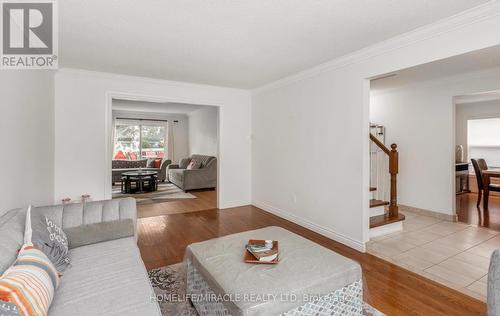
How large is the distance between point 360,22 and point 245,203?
12.7 feet

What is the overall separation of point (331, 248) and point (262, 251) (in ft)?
5.09

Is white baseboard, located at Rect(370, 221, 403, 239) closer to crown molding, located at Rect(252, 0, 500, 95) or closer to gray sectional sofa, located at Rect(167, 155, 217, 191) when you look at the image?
crown molding, located at Rect(252, 0, 500, 95)

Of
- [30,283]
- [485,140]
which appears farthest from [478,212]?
[30,283]

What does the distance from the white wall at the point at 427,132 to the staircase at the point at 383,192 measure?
0.50 meters

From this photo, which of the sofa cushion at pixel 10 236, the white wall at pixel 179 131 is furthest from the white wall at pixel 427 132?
the white wall at pixel 179 131

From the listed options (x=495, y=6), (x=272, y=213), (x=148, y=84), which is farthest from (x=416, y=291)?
(x=148, y=84)

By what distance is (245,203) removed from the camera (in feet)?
17.2

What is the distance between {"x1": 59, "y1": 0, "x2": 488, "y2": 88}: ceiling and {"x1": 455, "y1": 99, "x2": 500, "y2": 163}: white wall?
5054 mm

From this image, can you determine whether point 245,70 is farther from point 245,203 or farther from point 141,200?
point 141,200

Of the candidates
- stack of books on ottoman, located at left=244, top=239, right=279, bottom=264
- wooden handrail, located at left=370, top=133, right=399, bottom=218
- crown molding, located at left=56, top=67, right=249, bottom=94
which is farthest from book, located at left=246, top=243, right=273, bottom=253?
crown molding, located at left=56, top=67, right=249, bottom=94

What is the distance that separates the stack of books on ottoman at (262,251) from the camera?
1.75m

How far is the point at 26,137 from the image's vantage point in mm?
2369

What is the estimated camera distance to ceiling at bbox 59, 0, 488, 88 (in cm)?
199

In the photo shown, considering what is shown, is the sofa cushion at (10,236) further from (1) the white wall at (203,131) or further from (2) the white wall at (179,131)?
(2) the white wall at (179,131)
